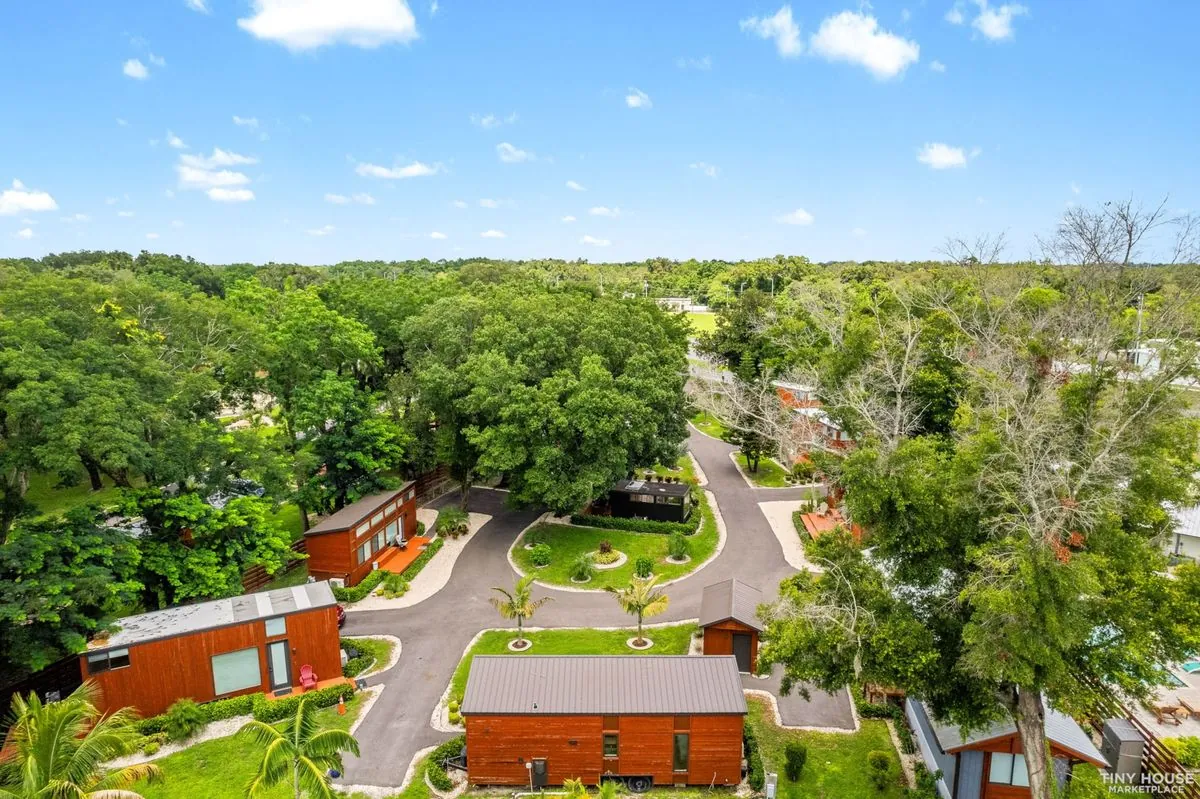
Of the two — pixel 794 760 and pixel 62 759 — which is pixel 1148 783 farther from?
pixel 62 759

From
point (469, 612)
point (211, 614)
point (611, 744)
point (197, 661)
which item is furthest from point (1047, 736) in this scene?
point (211, 614)

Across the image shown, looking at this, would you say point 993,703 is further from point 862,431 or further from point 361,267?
point 361,267

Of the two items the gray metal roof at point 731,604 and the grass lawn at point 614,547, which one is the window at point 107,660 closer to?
the grass lawn at point 614,547

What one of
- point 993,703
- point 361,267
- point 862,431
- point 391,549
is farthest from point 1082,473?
point 361,267

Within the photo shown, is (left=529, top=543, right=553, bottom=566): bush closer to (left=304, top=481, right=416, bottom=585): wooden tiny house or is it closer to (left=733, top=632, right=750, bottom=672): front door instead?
(left=304, top=481, right=416, bottom=585): wooden tiny house

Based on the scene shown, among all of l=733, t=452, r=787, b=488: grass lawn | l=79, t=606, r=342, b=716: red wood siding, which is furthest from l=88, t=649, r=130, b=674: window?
l=733, t=452, r=787, b=488: grass lawn

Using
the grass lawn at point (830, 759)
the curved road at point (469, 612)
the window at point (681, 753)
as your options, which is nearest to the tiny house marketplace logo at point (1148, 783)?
the grass lawn at point (830, 759)
